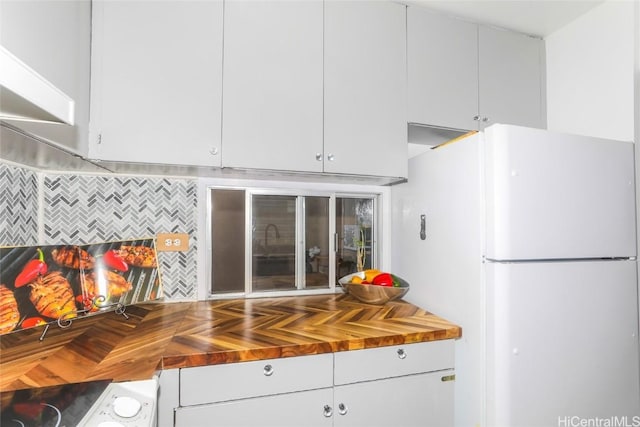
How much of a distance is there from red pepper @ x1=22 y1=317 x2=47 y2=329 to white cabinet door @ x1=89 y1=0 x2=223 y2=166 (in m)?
0.63

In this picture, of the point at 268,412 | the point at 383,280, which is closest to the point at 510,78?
the point at 383,280

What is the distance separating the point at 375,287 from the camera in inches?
67.1

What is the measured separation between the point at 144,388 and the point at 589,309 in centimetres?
165

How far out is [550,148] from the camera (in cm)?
132

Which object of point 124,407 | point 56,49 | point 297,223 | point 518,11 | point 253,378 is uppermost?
point 518,11

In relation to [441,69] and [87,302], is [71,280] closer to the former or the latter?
[87,302]

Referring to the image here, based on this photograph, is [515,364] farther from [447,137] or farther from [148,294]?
[148,294]

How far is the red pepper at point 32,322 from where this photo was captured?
1.16 meters

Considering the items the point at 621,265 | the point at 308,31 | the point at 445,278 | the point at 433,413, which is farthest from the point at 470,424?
the point at 308,31

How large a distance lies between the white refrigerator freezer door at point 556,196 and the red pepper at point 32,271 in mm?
1703

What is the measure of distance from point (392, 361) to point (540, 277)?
66cm

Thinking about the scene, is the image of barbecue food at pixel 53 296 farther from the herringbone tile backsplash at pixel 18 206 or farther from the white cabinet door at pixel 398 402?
the white cabinet door at pixel 398 402

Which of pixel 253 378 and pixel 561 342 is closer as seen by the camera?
pixel 253 378

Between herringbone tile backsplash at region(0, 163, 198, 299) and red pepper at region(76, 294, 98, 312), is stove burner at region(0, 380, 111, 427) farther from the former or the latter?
herringbone tile backsplash at region(0, 163, 198, 299)
